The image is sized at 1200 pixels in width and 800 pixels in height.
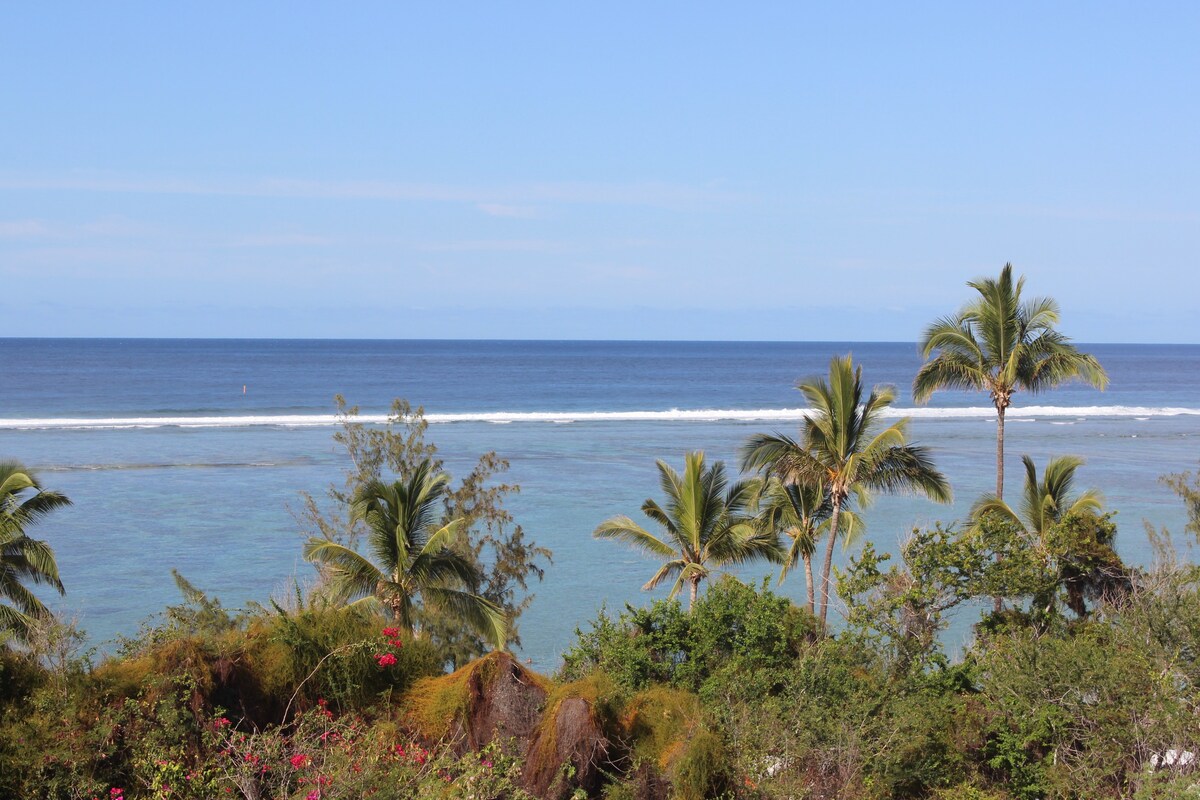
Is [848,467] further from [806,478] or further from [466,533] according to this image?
[466,533]

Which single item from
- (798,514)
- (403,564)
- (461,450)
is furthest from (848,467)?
(461,450)

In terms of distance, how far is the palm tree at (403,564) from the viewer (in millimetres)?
18594

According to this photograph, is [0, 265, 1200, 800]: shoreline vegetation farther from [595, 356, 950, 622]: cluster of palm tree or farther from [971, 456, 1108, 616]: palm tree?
[595, 356, 950, 622]: cluster of palm tree

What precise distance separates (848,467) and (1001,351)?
4.48m

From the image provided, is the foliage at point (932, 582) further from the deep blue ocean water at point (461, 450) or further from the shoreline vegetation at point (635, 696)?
the deep blue ocean water at point (461, 450)

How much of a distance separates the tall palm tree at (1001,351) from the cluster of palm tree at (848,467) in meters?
0.02

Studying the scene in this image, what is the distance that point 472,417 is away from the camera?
7694 centimetres

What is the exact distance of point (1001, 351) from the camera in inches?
896

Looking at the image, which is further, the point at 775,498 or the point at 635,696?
the point at 775,498

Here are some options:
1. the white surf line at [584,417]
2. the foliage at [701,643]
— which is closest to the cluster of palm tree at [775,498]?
the foliage at [701,643]

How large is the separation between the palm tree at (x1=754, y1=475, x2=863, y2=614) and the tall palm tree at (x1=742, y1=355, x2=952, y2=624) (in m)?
0.71

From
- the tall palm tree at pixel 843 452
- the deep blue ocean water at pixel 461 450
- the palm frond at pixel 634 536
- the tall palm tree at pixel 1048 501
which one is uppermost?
the tall palm tree at pixel 843 452

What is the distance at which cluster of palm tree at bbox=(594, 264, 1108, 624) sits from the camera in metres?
21.2

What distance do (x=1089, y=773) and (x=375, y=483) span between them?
470 inches
